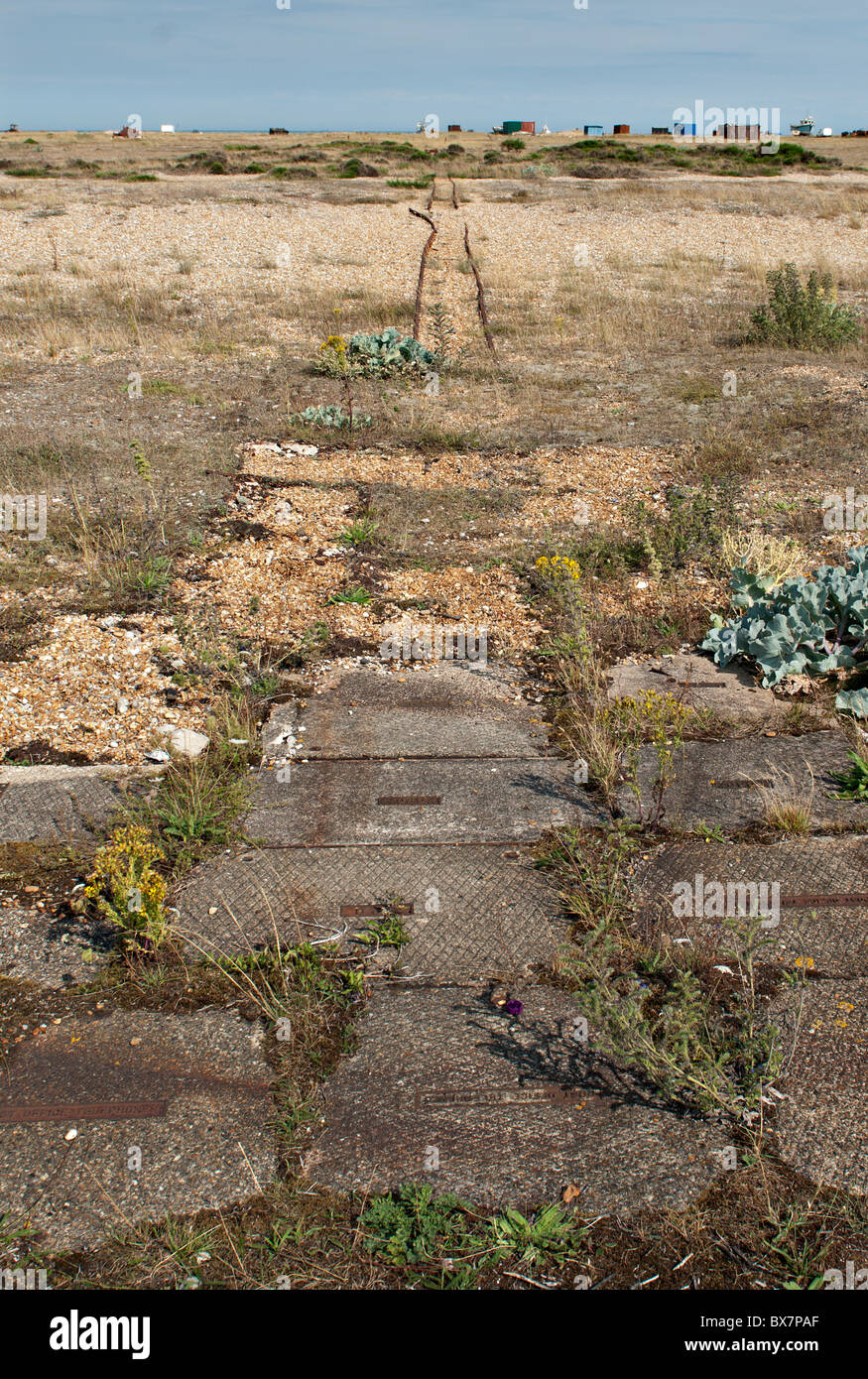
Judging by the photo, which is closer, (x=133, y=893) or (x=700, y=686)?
(x=133, y=893)

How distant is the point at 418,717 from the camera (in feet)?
17.4

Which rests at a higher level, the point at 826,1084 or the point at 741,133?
the point at 741,133

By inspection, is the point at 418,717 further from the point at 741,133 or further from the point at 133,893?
the point at 741,133

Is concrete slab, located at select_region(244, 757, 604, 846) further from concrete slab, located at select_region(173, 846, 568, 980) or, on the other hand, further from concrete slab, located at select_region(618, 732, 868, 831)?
concrete slab, located at select_region(618, 732, 868, 831)

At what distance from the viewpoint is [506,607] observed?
21.5ft

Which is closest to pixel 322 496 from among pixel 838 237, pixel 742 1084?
pixel 742 1084

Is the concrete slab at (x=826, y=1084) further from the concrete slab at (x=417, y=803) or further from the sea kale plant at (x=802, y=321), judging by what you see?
the sea kale plant at (x=802, y=321)

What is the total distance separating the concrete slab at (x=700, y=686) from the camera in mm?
5332

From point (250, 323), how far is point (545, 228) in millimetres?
11137

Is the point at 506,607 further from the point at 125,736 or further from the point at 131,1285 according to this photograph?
the point at 131,1285

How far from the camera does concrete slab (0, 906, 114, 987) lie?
362cm

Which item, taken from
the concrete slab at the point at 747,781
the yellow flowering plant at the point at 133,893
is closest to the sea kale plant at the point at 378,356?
the concrete slab at the point at 747,781

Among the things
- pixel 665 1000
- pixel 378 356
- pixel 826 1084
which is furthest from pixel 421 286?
pixel 826 1084

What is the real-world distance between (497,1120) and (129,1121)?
118 cm
